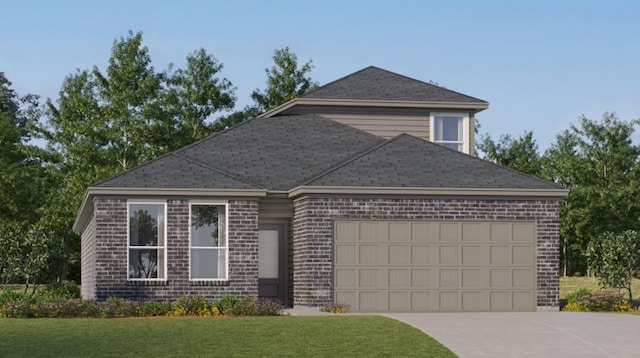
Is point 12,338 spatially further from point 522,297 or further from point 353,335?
point 522,297

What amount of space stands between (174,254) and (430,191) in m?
6.74

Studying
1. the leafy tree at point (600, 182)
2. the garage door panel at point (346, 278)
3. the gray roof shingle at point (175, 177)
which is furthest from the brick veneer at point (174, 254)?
the leafy tree at point (600, 182)

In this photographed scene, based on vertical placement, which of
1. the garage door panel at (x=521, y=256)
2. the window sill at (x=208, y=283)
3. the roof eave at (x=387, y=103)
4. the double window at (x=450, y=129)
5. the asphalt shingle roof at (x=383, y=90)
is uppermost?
the asphalt shingle roof at (x=383, y=90)

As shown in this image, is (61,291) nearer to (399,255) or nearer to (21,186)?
(399,255)

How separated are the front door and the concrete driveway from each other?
208 inches

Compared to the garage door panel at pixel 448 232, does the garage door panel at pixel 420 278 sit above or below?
below

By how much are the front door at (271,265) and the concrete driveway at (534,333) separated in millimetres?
5275

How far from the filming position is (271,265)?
31.2m

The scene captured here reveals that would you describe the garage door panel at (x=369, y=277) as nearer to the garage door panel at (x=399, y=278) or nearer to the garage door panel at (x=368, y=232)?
the garage door panel at (x=399, y=278)

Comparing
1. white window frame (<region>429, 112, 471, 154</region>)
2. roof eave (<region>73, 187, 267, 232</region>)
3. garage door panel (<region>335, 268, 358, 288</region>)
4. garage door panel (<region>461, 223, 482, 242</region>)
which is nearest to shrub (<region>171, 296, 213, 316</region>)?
roof eave (<region>73, 187, 267, 232</region>)

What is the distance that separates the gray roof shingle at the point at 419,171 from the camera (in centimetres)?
2861

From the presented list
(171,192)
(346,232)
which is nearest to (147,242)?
(171,192)

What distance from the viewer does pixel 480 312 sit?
28.4 metres

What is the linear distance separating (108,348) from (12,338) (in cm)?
254
